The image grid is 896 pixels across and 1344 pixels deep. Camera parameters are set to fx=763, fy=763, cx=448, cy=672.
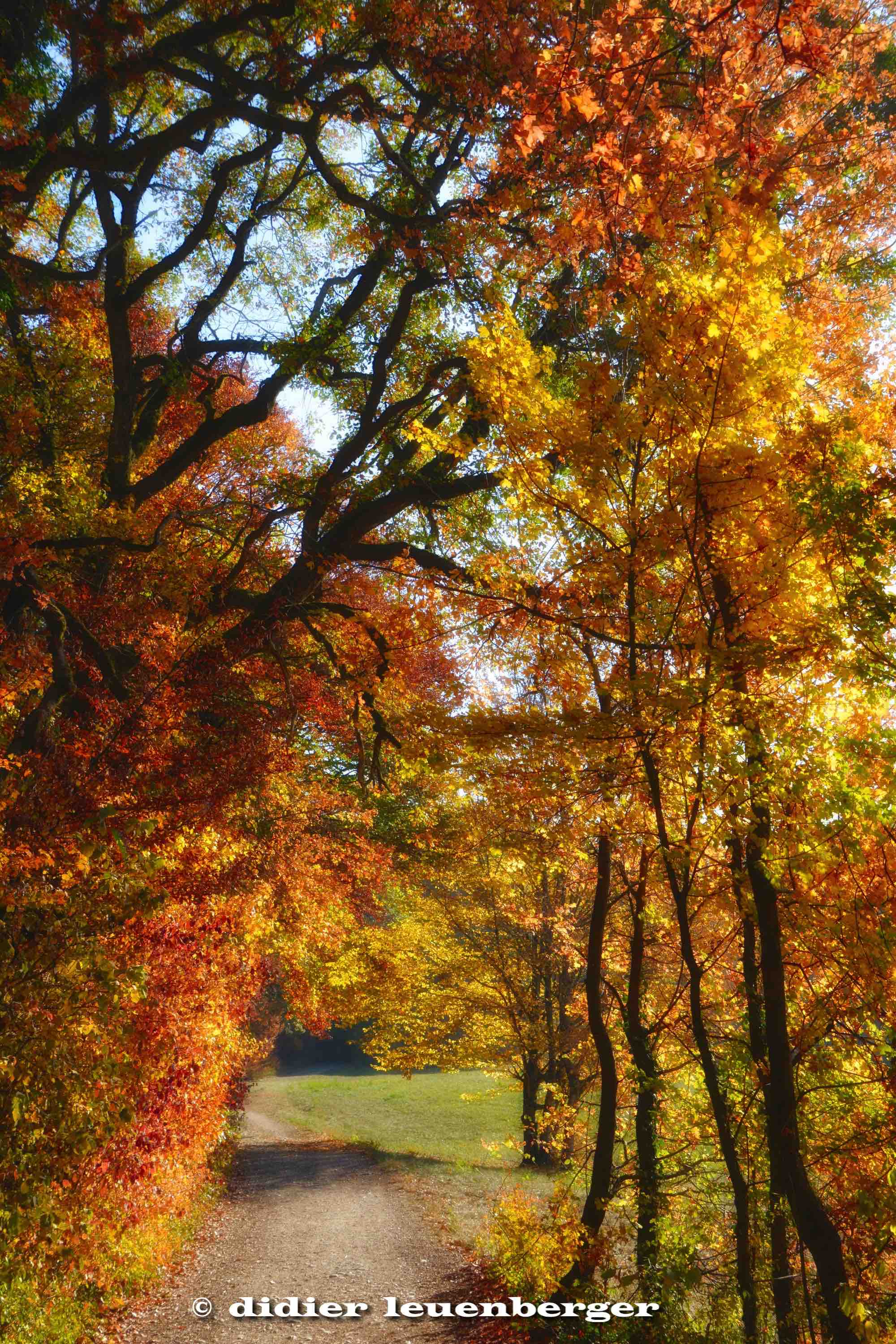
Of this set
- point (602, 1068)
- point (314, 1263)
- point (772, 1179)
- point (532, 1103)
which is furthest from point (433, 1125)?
point (772, 1179)

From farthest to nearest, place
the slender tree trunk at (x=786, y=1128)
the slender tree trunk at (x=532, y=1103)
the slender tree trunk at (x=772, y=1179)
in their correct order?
1. the slender tree trunk at (x=532, y=1103)
2. the slender tree trunk at (x=772, y=1179)
3. the slender tree trunk at (x=786, y=1128)

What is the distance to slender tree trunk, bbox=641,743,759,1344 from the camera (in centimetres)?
418

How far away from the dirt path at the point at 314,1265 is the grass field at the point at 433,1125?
38.1 inches

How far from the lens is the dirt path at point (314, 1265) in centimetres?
732

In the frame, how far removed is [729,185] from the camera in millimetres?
Answer: 4262

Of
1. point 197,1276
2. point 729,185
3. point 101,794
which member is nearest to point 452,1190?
point 197,1276

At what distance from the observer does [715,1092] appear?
4.15 metres

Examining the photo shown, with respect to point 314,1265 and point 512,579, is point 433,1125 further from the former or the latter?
point 512,579

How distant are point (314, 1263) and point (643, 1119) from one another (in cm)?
A: 552

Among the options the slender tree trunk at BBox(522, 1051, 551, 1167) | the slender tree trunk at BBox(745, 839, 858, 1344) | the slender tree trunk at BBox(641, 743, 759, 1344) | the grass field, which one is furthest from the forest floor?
the slender tree trunk at BBox(745, 839, 858, 1344)

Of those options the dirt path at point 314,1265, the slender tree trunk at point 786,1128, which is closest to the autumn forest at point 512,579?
the slender tree trunk at point 786,1128

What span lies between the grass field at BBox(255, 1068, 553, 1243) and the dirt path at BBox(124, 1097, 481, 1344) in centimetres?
97

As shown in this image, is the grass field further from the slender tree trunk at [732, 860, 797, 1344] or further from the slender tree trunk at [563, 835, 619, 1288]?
the slender tree trunk at [732, 860, 797, 1344]

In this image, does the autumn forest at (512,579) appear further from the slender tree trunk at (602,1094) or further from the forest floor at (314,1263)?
the forest floor at (314,1263)
